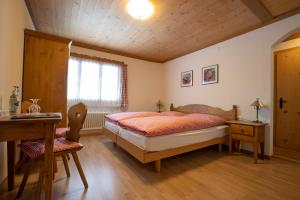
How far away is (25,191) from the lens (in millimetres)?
1649

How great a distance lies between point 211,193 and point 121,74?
3.84m

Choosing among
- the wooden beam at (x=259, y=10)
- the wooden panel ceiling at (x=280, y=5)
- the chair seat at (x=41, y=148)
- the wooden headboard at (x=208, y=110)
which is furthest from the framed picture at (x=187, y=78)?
the chair seat at (x=41, y=148)

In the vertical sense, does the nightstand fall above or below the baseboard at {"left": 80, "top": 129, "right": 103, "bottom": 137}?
above

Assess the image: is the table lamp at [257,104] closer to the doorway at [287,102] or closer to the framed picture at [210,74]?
the doorway at [287,102]

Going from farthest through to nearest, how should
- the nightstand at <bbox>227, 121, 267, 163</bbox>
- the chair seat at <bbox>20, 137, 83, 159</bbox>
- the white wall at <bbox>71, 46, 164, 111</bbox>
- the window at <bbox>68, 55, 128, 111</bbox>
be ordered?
1. the white wall at <bbox>71, 46, 164, 111</bbox>
2. the window at <bbox>68, 55, 128, 111</bbox>
3. the nightstand at <bbox>227, 121, 267, 163</bbox>
4. the chair seat at <bbox>20, 137, 83, 159</bbox>

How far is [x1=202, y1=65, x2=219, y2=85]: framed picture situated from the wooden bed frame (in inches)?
25.5

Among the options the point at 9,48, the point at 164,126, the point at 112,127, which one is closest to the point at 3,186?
the point at 9,48

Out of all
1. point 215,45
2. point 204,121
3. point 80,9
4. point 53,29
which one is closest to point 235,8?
point 215,45

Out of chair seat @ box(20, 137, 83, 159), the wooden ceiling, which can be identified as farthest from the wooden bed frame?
the wooden ceiling

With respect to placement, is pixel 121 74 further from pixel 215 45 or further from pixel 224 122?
pixel 224 122

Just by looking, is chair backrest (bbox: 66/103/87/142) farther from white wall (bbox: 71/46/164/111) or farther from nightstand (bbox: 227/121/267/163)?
white wall (bbox: 71/46/164/111)

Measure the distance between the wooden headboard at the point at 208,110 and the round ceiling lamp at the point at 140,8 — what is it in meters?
2.55

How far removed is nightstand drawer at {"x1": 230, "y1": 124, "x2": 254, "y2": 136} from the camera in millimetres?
2672

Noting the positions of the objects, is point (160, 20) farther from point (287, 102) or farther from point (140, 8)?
point (287, 102)
